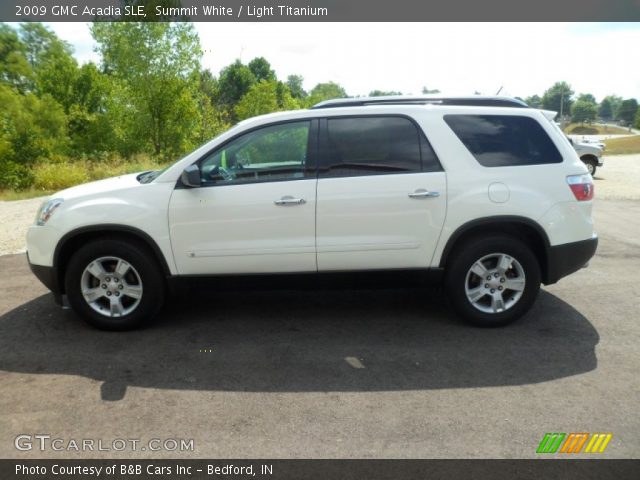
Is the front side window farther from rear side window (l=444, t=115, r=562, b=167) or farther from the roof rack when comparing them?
rear side window (l=444, t=115, r=562, b=167)

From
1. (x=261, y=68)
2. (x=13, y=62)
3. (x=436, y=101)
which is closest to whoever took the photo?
(x=436, y=101)

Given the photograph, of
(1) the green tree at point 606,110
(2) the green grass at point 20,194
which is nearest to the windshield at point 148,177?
(2) the green grass at point 20,194

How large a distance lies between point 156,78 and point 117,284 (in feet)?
75.3

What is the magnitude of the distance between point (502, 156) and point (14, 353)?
14.9 feet

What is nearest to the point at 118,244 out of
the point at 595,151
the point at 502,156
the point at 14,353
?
the point at 14,353

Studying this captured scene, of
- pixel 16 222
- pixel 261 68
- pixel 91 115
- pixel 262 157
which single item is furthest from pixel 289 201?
pixel 261 68

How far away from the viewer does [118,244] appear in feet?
15.2

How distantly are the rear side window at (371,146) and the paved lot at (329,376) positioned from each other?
1.46 meters

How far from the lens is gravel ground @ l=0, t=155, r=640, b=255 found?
880 centimetres

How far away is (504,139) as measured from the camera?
471cm

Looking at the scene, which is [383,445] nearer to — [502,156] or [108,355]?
[108,355]

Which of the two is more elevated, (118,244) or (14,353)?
(118,244)

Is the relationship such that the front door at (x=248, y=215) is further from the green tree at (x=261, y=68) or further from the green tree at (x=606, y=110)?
the green tree at (x=606, y=110)

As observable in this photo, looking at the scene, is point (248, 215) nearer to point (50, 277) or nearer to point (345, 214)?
point (345, 214)
